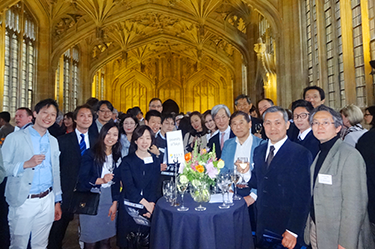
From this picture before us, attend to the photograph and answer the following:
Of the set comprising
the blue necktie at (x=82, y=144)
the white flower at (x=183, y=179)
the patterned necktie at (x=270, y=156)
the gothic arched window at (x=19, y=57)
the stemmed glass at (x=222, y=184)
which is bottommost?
the stemmed glass at (x=222, y=184)

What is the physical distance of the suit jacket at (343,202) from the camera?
1707 millimetres

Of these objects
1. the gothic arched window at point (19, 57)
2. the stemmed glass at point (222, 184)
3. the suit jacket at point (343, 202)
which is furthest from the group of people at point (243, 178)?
the gothic arched window at point (19, 57)

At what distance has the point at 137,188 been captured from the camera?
2.60 m

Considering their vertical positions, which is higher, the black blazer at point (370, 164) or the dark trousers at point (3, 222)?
the black blazer at point (370, 164)

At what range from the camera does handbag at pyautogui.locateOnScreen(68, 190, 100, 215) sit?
8.11 feet

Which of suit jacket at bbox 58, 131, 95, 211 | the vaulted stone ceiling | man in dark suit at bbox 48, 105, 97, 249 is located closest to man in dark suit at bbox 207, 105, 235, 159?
man in dark suit at bbox 48, 105, 97, 249

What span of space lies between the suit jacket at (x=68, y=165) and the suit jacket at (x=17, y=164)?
0.44 metres

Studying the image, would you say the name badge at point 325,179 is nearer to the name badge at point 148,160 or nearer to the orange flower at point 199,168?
the orange flower at point 199,168

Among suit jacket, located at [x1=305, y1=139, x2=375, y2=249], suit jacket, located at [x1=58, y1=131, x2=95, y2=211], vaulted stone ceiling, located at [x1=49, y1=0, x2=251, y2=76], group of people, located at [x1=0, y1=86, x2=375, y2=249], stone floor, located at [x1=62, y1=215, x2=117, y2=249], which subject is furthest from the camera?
vaulted stone ceiling, located at [x1=49, y1=0, x2=251, y2=76]

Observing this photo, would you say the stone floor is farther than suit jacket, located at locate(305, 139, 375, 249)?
Yes

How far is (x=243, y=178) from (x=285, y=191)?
603 mm

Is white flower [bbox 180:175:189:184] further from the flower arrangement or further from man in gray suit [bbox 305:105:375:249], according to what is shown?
man in gray suit [bbox 305:105:375:249]

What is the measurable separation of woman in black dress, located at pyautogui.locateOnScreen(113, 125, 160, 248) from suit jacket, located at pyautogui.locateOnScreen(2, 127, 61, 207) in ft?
2.62

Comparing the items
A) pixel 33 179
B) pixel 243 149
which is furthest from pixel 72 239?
pixel 243 149
